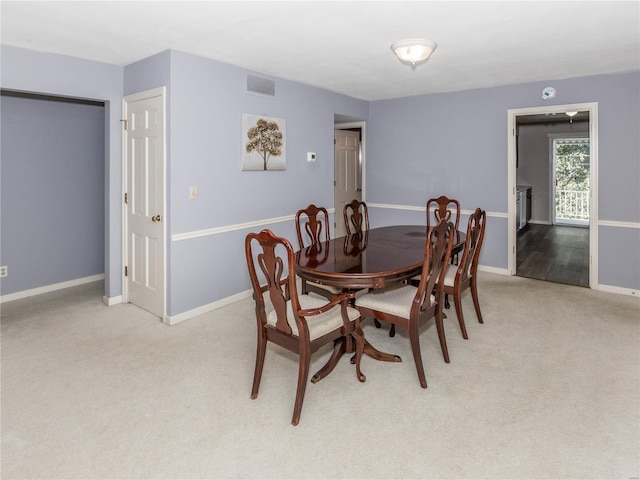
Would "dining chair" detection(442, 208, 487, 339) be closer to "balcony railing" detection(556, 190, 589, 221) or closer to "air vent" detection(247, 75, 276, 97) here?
"air vent" detection(247, 75, 276, 97)

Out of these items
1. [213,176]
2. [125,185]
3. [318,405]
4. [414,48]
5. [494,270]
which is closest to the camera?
[318,405]

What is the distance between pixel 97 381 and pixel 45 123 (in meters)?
3.15

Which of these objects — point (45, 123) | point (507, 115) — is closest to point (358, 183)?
point (507, 115)

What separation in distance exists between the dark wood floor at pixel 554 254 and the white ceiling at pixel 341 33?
2.31 m

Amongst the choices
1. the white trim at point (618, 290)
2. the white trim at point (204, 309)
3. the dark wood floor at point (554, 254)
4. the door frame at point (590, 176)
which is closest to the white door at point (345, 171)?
the door frame at point (590, 176)

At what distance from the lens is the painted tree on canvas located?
417 cm

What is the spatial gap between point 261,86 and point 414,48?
1.66 meters

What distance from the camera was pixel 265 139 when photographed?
431cm

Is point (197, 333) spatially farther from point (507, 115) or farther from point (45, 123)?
point (507, 115)

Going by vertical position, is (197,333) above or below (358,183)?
below

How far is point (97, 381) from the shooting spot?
→ 2668 mm

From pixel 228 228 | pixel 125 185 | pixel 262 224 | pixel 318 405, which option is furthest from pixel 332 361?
pixel 125 185

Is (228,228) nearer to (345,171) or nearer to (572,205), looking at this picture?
(345,171)

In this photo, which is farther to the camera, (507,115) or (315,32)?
(507,115)
